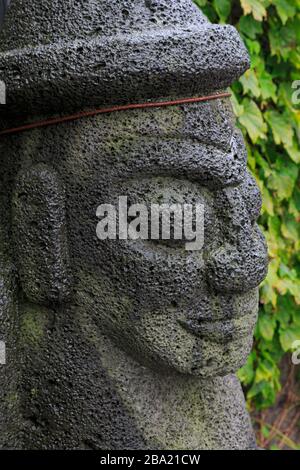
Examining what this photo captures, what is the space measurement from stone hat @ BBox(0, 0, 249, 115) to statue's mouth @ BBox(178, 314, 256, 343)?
48cm

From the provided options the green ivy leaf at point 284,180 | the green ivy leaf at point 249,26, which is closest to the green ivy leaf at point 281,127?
the green ivy leaf at point 284,180

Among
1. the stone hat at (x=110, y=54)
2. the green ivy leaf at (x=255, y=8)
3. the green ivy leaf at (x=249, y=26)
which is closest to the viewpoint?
the stone hat at (x=110, y=54)

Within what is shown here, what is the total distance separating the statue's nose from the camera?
1.49m

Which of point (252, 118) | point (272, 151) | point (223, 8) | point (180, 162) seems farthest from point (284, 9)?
point (180, 162)

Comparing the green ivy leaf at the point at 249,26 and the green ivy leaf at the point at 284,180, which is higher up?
the green ivy leaf at the point at 249,26

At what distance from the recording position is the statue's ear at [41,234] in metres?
1.48

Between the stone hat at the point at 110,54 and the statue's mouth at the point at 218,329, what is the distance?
48cm

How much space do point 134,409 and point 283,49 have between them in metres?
1.69

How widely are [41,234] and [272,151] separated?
5.20ft

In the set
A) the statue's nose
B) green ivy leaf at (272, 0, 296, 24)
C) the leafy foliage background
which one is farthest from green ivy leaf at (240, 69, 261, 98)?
the statue's nose

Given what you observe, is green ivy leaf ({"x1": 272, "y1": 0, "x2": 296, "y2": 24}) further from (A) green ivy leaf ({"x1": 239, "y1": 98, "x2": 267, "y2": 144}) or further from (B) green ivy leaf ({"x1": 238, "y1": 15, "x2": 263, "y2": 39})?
(A) green ivy leaf ({"x1": 239, "y1": 98, "x2": 267, "y2": 144})

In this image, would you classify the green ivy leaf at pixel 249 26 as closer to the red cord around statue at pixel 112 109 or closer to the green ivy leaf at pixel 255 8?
the green ivy leaf at pixel 255 8

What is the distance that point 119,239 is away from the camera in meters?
1.47
